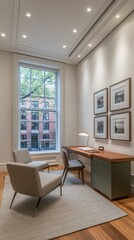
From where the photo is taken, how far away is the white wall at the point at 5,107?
505cm

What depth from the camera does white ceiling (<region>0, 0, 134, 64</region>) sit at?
10.5 ft

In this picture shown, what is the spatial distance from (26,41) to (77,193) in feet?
13.7

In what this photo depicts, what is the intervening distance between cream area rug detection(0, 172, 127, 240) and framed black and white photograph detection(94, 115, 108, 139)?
154cm

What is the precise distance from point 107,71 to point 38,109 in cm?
273

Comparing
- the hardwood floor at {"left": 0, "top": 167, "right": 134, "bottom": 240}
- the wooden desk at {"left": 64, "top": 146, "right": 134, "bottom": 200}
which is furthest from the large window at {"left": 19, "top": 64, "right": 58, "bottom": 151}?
the hardwood floor at {"left": 0, "top": 167, "right": 134, "bottom": 240}

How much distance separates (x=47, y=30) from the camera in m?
4.11

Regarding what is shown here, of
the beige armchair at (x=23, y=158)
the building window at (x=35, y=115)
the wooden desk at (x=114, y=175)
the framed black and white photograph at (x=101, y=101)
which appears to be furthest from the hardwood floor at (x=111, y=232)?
the building window at (x=35, y=115)

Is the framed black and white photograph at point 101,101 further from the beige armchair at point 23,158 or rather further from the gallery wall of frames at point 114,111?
the beige armchair at point 23,158

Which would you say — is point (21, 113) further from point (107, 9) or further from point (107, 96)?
point (107, 9)

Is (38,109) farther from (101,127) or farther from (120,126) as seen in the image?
(120,126)

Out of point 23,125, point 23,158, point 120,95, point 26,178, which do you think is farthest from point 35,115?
point 26,178

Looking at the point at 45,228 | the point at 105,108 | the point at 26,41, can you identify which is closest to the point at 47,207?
the point at 45,228

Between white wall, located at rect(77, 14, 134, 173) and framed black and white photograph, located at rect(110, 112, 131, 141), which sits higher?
white wall, located at rect(77, 14, 134, 173)

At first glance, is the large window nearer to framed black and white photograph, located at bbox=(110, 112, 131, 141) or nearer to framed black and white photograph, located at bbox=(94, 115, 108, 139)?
framed black and white photograph, located at bbox=(94, 115, 108, 139)
